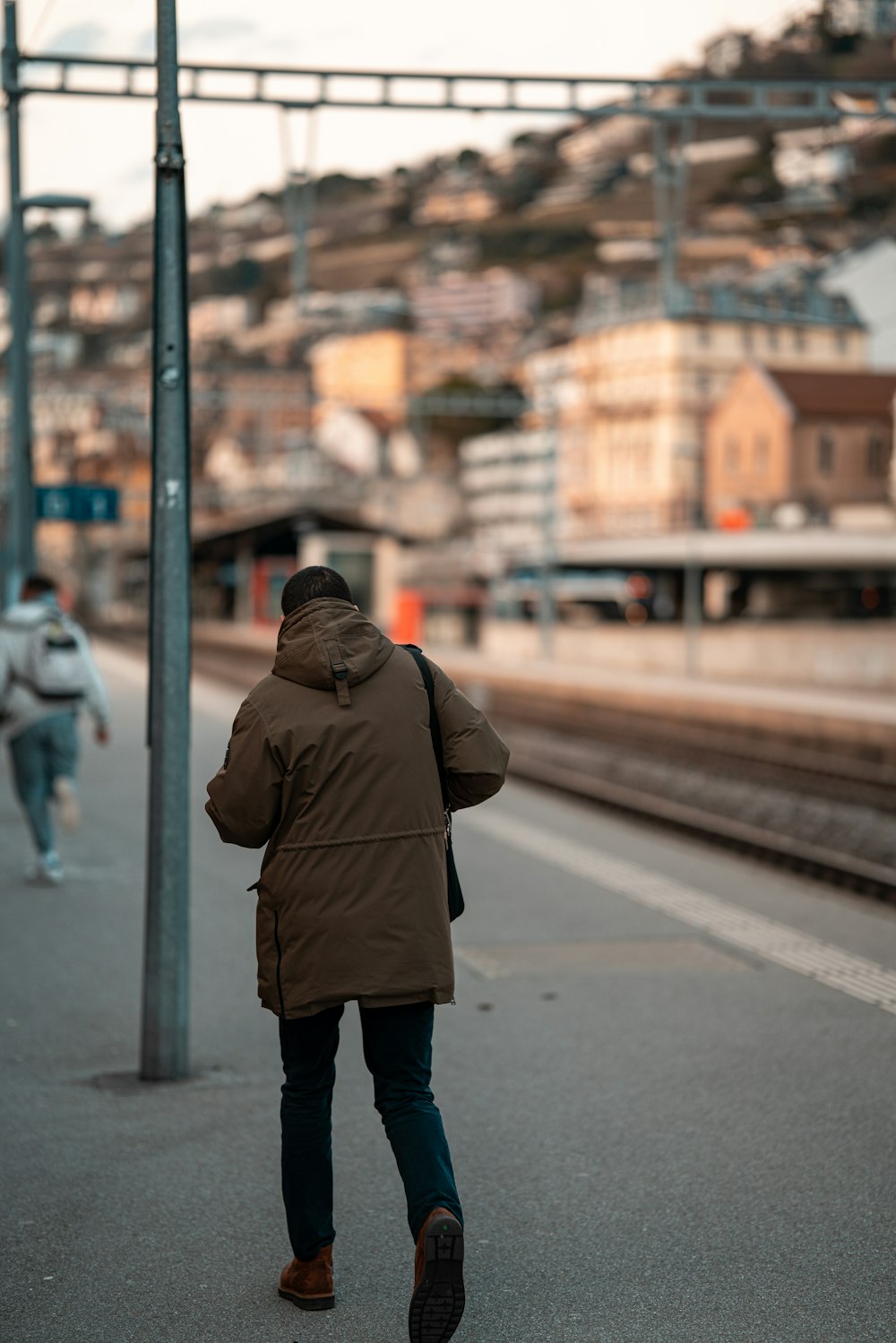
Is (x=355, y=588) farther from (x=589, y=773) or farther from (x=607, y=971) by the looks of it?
(x=607, y=971)

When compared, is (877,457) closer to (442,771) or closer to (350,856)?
(442,771)

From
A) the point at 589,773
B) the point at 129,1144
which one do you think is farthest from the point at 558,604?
the point at 129,1144

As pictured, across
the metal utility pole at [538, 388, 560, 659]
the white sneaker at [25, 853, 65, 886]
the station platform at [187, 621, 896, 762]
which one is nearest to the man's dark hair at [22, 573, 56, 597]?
the white sneaker at [25, 853, 65, 886]

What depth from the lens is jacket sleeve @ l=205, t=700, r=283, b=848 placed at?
13.8 ft

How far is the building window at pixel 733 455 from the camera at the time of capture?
→ 6975cm

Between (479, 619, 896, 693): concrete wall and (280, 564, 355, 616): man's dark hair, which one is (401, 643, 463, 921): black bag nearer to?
(280, 564, 355, 616): man's dark hair

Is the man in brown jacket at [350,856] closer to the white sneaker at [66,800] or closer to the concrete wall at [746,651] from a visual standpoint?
the white sneaker at [66,800]

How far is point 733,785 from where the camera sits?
20578 mm

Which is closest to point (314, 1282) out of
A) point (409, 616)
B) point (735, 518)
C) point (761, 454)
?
point (409, 616)

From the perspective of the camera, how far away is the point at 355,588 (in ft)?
193

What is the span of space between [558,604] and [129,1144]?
6899 centimetres

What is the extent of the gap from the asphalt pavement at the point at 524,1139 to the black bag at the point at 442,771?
0.95m

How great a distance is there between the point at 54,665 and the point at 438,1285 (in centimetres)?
701

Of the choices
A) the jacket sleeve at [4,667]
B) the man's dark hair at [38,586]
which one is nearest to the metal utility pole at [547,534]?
the man's dark hair at [38,586]
